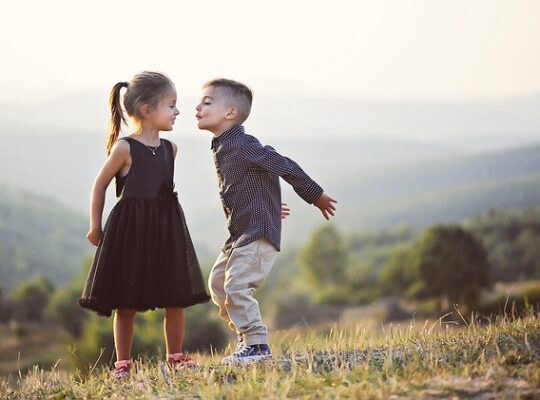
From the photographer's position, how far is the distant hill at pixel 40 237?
5025 cm

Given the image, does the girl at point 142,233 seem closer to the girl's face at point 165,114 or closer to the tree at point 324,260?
the girl's face at point 165,114

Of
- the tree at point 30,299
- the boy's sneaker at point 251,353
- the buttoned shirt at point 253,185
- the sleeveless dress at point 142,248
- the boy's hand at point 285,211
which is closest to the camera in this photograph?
the boy's sneaker at point 251,353

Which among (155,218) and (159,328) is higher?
(155,218)

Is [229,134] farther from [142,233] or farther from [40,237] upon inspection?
[40,237]

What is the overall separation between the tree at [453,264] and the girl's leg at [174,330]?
98.1 feet

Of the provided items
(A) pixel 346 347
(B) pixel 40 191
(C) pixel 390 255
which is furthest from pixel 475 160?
(A) pixel 346 347

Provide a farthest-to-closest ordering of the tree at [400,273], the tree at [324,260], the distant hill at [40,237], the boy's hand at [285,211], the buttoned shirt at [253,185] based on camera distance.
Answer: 1. the distant hill at [40,237]
2. the tree at [324,260]
3. the tree at [400,273]
4. the boy's hand at [285,211]
5. the buttoned shirt at [253,185]

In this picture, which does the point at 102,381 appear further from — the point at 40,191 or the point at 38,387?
the point at 40,191

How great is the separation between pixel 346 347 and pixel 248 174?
50.0 inches

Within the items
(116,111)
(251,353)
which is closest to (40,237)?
(116,111)

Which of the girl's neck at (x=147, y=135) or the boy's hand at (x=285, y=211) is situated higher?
the girl's neck at (x=147, y=135)

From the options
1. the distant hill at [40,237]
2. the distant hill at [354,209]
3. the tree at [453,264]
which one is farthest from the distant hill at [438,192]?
the distant hill at [40,237]

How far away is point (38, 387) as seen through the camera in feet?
18.4

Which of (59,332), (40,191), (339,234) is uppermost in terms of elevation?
(40,191)
